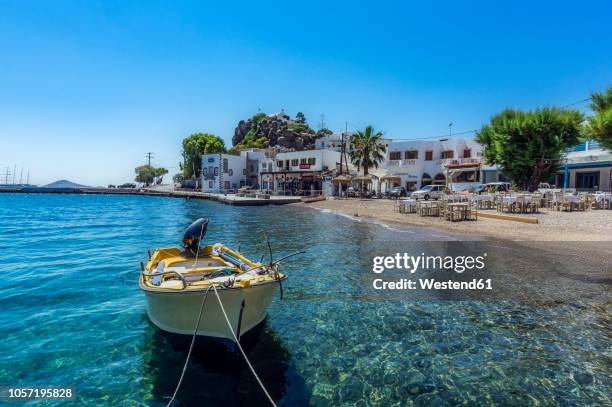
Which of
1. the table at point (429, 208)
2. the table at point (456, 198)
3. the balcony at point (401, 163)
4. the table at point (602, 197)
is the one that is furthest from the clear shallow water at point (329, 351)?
the balcony at point (401, 163)

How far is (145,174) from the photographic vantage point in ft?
343

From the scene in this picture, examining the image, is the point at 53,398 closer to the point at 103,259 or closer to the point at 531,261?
the point at 103,259

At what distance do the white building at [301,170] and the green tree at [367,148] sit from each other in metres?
7.32

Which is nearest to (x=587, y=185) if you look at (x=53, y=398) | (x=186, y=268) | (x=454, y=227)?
(x=454, y=227)

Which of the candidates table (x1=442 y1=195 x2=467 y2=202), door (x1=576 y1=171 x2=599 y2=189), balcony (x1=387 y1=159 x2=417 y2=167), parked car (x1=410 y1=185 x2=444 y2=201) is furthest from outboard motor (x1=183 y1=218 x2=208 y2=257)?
balcony (x1=387 y1=159 x2=417 y2=167)

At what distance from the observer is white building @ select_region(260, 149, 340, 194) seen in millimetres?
57269

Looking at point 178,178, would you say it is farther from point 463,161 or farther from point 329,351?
point 329,351

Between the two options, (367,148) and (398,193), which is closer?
(398,193)

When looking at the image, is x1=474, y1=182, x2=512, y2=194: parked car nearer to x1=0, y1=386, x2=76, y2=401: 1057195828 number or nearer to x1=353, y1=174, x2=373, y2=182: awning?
x1=353, y1=174, x2=373, y2=182: awning

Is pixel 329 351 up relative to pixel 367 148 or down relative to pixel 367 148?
down

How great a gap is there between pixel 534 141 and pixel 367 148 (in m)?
19.8

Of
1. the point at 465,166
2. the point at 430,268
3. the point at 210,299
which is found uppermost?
the point at 465,166

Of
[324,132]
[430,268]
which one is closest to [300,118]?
[324,132]

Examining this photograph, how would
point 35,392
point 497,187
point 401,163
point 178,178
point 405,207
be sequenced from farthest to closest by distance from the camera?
point 178,178 → point 401,163 → point 497,187 → point 405,207 → point 35,392
